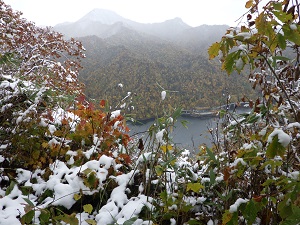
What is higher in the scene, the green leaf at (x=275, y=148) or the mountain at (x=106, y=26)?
the mountain at (x=106, y=26)

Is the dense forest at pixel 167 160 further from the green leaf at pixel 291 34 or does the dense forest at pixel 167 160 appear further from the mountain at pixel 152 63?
the mountain at pixel 152 63

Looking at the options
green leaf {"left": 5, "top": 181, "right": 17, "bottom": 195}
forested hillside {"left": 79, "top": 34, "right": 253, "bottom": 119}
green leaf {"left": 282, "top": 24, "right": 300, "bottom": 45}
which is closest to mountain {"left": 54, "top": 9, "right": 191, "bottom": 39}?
forested hillside {"left": 79, "top": 34, "right": 253, "bottom": 119}

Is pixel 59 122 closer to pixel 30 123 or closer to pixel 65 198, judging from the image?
pixel 30 123

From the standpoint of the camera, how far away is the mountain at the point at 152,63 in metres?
21.7

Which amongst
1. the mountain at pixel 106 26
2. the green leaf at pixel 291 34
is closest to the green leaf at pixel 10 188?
the green leaf at pixel 291 34

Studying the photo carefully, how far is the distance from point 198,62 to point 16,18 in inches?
1299

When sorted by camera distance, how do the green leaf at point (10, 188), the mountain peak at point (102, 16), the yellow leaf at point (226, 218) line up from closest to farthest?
the yellow leaf at point (226, 218)
the green leaf at point (10, 188)
the mountain peak at point (102, 16)

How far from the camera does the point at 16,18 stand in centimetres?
611

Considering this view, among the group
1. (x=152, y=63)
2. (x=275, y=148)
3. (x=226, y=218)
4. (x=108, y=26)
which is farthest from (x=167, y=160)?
A: (x=108, y=26)

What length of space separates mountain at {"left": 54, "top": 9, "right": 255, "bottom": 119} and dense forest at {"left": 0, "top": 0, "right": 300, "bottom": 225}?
24.2 feet

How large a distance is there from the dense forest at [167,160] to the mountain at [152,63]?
737 cm

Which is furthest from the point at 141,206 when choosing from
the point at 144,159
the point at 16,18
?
the point at 16,18

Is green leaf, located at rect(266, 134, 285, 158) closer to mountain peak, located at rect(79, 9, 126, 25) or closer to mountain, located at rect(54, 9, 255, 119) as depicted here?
mountain, located at rect(54, 9, 255, 119)

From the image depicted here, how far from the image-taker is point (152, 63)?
112 feet
